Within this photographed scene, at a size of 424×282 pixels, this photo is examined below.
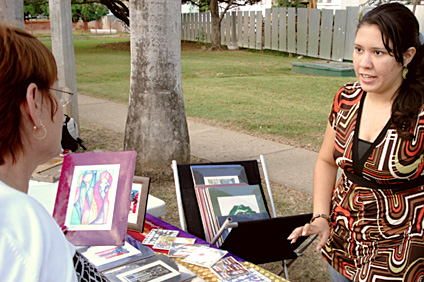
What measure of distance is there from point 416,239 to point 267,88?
1111cm

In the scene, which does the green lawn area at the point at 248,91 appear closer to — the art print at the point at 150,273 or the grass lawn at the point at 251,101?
the grass lawn at the point at 251,101

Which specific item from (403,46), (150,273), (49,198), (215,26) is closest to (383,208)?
(403,46)

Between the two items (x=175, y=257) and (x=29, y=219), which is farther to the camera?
(x=175, y=257)

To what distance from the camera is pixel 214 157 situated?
649 centimetres

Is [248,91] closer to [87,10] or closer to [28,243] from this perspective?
[28,243]

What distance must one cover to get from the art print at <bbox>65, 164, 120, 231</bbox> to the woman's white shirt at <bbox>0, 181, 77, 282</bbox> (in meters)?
1.53

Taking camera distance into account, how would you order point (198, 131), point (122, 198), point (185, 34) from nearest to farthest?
1. point (122, 198)
2. point (198, 131)
3. point (185, 34)

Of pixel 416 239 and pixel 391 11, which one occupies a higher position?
pixel 391 11

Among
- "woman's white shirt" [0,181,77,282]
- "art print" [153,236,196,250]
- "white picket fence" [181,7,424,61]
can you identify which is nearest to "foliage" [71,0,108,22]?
"white picket fence" [181,7,424,61]

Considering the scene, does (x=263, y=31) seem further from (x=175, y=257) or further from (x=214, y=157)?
(x=175, y=257)

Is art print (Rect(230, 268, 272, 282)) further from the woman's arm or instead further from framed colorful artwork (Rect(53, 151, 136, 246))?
framed colorful artwork (Rect(53, 151, 136, 246))

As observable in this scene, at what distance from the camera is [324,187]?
2422 millimetres

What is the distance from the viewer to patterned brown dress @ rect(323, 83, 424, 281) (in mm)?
2014

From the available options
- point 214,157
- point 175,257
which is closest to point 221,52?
point 214,157
